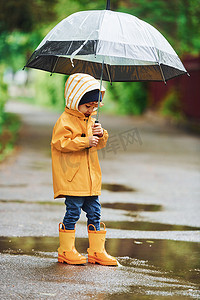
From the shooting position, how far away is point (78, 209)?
16.8 feet

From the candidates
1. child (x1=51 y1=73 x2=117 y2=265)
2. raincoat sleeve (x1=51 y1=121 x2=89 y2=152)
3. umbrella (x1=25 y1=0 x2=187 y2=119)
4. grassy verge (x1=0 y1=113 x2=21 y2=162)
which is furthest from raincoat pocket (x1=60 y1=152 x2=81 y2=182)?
grassy verge (x1=0 y1=113 x2=21 y2=162)

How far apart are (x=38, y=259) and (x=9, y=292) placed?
3.22 ft

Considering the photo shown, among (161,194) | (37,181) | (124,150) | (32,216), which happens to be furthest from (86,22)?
(124,150)

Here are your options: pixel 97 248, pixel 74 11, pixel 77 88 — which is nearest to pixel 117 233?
pixel 97 248

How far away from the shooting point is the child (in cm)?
502

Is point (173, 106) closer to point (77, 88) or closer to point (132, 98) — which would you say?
point (132, 98)

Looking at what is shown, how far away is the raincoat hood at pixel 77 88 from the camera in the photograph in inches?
197

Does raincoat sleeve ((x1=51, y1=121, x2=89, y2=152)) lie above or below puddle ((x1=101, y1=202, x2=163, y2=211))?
above

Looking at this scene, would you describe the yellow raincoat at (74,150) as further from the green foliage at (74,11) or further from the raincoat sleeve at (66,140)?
the green foliage at (74,11)

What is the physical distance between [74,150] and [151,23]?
15.2 meters

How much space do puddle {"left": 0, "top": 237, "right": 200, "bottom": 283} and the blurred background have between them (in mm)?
8234

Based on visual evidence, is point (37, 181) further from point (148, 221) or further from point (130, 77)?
point (130, 77)

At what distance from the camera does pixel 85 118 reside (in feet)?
16.9

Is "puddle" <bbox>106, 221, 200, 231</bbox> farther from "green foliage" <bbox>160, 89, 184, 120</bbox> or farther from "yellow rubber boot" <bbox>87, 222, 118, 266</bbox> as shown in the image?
"green foliage" <bbox>160, 89, 184, 120</bbox>
